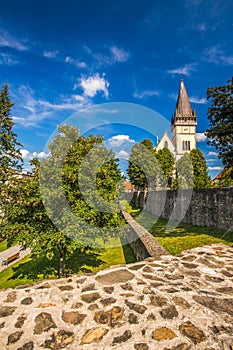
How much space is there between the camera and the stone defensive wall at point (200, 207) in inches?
449

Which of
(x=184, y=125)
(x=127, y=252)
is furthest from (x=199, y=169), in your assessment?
(x=127, y=252)

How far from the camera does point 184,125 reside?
62.8 metres

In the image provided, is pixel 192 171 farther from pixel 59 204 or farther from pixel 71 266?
pixel 59 204

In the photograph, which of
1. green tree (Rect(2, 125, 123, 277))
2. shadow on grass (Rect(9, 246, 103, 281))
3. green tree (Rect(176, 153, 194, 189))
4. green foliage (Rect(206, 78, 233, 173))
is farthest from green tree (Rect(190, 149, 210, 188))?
green tree (Rect(2, 125, 123, 277))

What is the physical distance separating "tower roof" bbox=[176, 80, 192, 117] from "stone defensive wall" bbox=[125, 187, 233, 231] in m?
49.2

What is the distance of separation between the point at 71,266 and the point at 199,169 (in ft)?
127

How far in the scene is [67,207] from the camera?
707cm

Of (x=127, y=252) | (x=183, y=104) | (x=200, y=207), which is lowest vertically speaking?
(x=127, y=252)

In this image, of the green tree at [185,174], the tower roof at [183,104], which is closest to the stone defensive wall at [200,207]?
the green tree at [185,174]

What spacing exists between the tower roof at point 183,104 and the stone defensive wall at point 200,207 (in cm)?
4924

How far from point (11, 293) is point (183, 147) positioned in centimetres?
6371

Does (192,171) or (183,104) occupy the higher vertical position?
(183,104)

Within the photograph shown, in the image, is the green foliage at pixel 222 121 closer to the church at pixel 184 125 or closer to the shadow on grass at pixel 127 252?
the shadow on grass at pixel 127 252

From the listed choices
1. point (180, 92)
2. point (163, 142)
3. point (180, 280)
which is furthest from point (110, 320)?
point (180, 92)
